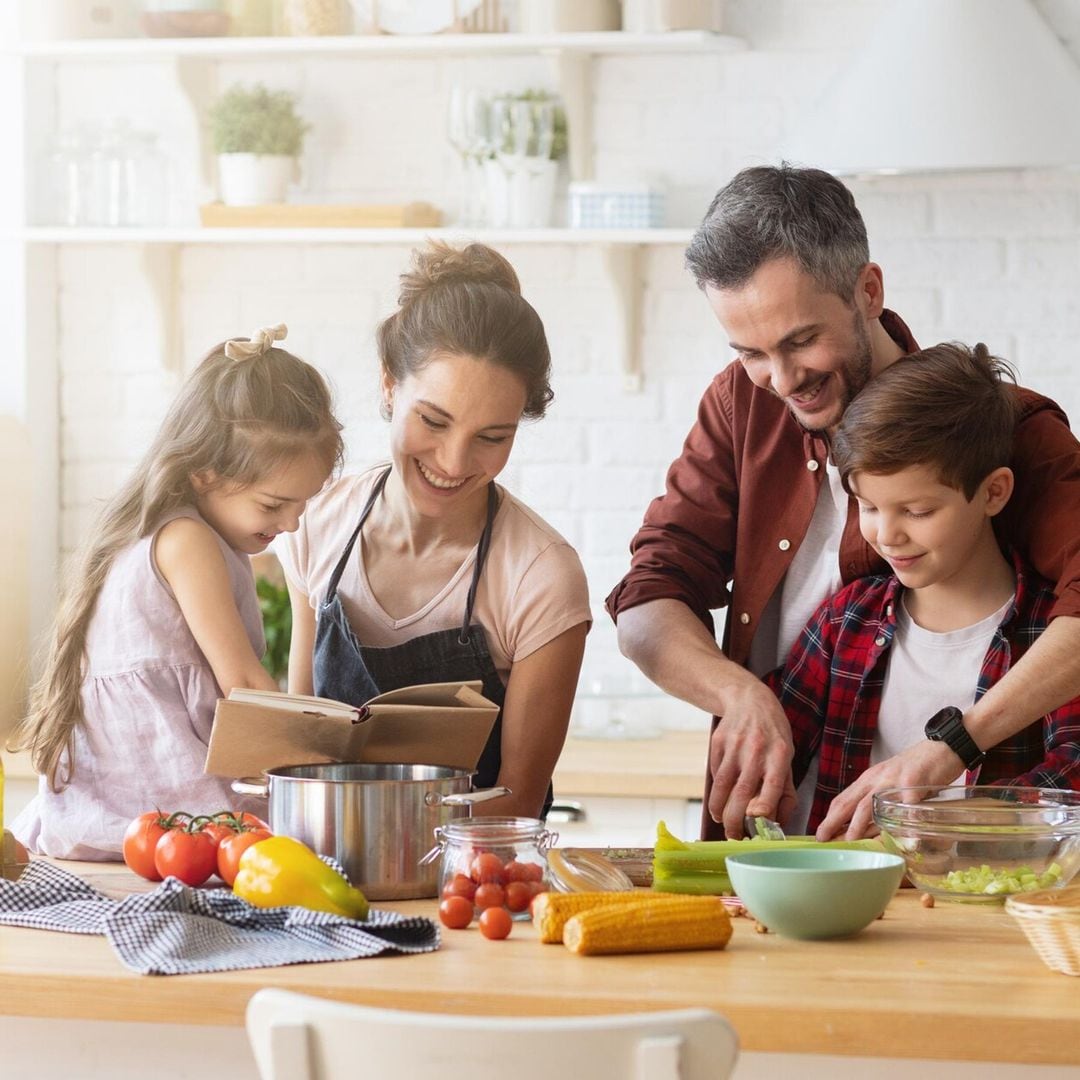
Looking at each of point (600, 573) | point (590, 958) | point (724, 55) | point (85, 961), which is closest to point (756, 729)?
point (590, 958)

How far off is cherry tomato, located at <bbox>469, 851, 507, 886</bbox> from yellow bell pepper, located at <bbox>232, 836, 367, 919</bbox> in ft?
0.36

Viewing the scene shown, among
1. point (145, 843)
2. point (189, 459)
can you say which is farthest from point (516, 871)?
point (189, 459)

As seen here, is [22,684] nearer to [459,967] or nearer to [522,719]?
[522,719]

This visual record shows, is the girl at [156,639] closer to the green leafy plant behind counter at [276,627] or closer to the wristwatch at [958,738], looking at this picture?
the wristwatch at [958,738]

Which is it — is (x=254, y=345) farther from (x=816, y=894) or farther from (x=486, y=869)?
(x=816, y=894)

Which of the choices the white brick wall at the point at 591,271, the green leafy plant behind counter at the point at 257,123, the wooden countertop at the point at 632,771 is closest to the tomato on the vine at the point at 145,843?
the wooden countertop at the point at 632,771

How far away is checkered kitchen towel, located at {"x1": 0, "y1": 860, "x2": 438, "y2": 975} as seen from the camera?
1393 millimetres

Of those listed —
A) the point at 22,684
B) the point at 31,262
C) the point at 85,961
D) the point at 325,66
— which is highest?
the point at 325,66

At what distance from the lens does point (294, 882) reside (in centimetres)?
150

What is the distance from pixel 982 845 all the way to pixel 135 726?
3.21 feet

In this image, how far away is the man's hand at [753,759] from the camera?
1995 millimetres

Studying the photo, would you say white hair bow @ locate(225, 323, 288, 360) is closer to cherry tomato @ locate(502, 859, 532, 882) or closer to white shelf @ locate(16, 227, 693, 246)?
cherry tomato @ locate(502, 859, 532, 882)

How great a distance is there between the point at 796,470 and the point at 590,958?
102 cm

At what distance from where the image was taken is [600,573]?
363 centimetres
